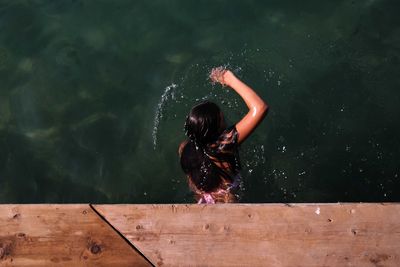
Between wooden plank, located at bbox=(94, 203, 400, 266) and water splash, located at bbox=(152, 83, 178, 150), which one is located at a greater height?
wooden plank, located at bbox=(94, 203, 400, 266)

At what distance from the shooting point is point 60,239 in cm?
360

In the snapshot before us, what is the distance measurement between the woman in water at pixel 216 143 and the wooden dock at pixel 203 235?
0.71 meters

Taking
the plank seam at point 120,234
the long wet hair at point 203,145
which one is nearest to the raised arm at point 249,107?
the long wet hair at point 203,145

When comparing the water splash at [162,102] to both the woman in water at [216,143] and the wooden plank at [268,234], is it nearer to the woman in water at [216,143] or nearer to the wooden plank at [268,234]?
the woman in water at [216,143]

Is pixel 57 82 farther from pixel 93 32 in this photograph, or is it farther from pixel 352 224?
pixel 352 224

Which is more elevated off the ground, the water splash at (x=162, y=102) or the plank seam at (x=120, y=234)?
the plank seam at (x=120, y=234)

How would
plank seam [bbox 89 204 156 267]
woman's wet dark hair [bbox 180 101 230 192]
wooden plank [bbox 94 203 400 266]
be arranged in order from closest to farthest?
1. wooden plank [bbox 94 203 400 266]
2. plank seam [bbox 89 204 156 267]
3. woman's wet dark hair [bbox 180 101 230 192]

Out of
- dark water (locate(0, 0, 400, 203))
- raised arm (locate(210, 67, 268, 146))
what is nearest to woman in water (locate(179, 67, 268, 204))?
raised arm (locate(210, 67, 268, 146))

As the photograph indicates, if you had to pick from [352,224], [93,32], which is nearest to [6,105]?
[93,32]

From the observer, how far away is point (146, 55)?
692cm

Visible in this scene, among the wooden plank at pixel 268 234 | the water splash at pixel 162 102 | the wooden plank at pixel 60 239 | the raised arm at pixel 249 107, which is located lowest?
the water splash at pixel 162 102

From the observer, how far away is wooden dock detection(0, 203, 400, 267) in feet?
10.8

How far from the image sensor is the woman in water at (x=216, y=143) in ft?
12.9

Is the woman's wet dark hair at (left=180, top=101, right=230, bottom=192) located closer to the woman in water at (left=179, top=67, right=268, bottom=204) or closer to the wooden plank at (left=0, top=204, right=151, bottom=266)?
the woman in water at (left=179, top=67, right=268, bottom=204)
